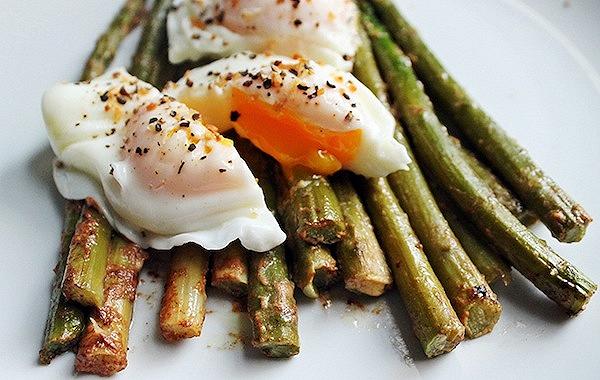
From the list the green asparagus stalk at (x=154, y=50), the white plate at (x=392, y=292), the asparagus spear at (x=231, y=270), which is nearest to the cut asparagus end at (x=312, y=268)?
the white plate at (x=392, y=292)

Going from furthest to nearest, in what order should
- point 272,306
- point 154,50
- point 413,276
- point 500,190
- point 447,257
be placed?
point 154,50 < point 500,190 < point 447,257 < point 413,276 < point 272,306

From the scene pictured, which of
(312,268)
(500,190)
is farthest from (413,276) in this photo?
(500,190)

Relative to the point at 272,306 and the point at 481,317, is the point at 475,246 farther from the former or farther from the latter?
the point at 272,306

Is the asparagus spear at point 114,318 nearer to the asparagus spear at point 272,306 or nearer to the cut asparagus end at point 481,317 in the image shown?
the asparagus spear at point 272,306

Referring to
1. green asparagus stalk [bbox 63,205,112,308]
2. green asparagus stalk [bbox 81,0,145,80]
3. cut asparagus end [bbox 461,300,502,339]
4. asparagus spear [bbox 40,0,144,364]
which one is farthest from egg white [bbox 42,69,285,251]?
cut asparagus end [bbox 461,300,502,339]

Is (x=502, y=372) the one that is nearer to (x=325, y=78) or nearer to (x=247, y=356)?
(x=247, y=356)

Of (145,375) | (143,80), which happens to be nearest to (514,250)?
(145,375)
